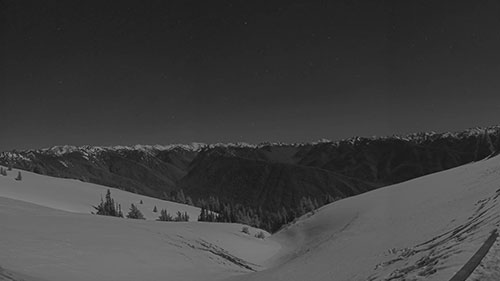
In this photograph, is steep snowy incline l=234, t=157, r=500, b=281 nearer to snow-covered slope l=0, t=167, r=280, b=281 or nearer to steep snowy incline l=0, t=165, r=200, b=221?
snow-covered slope l=0, t=167, r=280, b=281

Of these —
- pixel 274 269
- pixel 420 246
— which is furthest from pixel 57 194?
Result: pixel 420 246

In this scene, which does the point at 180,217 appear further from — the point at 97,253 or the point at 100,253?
the point at 97,253

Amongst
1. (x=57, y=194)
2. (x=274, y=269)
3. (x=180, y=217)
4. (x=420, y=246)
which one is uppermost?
(x=57, y=194)

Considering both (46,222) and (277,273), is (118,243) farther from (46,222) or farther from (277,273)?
(277,273)

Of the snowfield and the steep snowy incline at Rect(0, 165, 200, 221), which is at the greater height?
the steep snowy incline at Rect(0, 165, 200, 221)

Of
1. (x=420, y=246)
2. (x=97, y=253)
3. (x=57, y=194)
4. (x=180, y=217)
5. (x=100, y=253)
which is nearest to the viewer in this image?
(x=420, y=246)

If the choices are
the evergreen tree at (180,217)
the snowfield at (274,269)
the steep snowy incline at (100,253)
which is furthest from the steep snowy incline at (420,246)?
the evergreen tree at (180,217)

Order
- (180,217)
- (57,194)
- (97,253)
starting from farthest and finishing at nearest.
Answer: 1. (180,217)
2. (57,194)
3. (97,253)

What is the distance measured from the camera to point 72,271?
16422 millimetres

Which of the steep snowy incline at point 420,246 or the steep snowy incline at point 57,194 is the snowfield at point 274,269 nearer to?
the steep snowy incline at point 420,246

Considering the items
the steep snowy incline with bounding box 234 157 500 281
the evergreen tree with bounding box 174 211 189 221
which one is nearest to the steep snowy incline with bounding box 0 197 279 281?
the steep snowy incline with bounding box 234 157 500 281

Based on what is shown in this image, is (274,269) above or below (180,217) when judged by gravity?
below

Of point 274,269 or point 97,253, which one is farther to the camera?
point 274,269

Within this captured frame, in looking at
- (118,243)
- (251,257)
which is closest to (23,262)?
(118,243)
